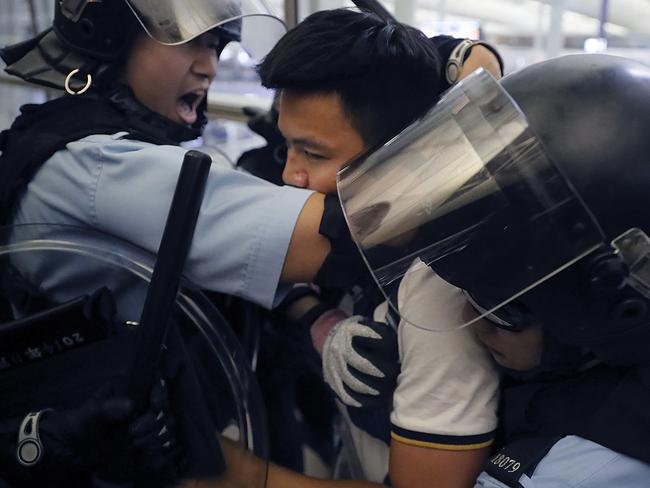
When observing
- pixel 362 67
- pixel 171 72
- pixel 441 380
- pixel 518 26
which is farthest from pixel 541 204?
pixel 518 26

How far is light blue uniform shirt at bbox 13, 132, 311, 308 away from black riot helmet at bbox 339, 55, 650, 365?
15 cm

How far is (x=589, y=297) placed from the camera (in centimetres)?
67

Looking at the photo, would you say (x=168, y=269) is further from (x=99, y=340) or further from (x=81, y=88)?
(x=81, y=88)

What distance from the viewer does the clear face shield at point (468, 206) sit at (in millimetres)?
645

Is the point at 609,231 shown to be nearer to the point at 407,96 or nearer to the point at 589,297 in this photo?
the point at 589,297

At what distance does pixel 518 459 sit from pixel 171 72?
28.8 inches

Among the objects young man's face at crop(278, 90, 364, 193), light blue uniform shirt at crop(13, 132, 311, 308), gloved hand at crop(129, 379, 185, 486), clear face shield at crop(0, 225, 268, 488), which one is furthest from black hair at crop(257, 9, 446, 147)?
gloved hand at crop(129, 379, 185, 486)

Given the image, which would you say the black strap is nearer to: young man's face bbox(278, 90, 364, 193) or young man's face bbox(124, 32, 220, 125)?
young man's face bbox(278, 90, 364, 193)

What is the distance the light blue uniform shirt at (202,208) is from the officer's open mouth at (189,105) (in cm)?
26

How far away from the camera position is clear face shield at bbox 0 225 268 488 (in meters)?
0.87

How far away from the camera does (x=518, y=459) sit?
759 mm

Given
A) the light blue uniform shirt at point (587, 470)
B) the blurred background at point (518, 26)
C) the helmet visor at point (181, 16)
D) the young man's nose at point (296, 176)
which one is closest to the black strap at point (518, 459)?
the light blue uniform shirt at point (587, 470)

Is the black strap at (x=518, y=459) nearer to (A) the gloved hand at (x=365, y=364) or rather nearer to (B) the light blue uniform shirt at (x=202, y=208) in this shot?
(A) the gloved hand at (x=365, y=364)

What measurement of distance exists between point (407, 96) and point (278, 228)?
29 cm
